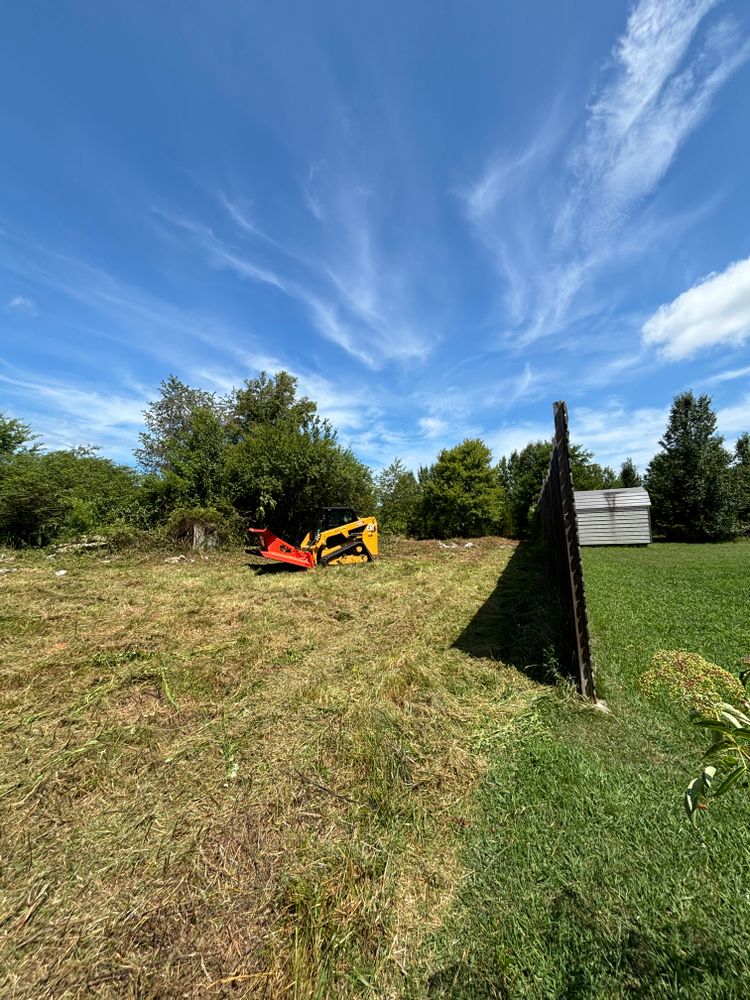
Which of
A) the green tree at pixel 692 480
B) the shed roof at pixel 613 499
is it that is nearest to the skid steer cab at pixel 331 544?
the shed roof at pixel 613 499

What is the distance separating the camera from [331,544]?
369 inches

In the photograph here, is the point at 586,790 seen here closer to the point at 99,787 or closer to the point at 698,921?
the point at 698,921

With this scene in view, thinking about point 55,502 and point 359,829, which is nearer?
point 359,829

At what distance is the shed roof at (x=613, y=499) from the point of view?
14.8 metres

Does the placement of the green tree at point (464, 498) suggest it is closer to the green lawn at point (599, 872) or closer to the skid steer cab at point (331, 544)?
the skid steer cab at point (331, 544)

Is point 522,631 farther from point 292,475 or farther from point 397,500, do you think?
point 397,500

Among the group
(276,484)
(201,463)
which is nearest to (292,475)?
(276,484)

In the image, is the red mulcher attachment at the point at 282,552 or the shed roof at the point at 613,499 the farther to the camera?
the shed roof at the point at 613,499

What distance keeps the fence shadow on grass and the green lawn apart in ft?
2.26

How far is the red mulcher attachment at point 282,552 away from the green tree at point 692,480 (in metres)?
17.8

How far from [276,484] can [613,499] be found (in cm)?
1300

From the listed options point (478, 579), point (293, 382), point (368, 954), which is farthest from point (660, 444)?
point (368, 954)

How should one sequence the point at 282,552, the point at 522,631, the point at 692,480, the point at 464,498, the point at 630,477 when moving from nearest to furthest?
the point at 522,631 < the point at 282,552 < the point at 692,480 < the point at 464,498 < the point at 630,477

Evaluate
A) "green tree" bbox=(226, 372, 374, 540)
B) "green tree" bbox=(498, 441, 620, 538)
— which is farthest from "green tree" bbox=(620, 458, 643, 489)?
"green tree" bbox=(226, 372, 374, 540)
